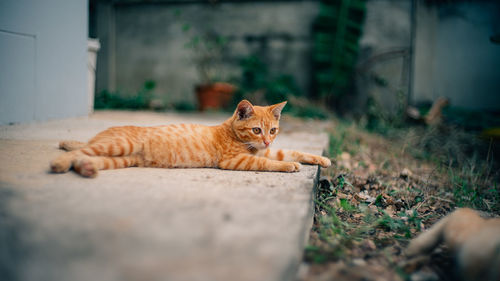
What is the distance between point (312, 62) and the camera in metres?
7.50

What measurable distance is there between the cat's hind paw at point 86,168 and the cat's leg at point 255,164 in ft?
2.95

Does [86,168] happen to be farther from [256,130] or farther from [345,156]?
[345,156]

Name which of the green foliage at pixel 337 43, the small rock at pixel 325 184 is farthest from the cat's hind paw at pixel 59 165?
the green foliage at pixel 337 43

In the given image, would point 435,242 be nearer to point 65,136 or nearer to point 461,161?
point 461,161

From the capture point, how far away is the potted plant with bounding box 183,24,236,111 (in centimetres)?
708

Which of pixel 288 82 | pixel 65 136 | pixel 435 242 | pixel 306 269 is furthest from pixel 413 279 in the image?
pixel 288 82

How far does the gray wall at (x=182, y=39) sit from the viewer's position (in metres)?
7.55

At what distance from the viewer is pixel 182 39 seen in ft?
26.4

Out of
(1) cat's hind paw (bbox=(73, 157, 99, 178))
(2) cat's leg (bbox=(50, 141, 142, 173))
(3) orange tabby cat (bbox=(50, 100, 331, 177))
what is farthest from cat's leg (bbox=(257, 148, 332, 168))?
(1) cat's hind paw (bbox=(73, 157, 99, 178))

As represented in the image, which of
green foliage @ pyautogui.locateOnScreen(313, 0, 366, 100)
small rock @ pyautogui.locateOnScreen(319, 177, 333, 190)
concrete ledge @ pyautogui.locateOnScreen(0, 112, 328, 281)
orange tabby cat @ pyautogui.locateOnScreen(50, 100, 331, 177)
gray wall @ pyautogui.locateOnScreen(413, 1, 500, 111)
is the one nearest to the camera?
concrete ledge @ pyautogui.locateOnScreen(0, 112, 328, 281)

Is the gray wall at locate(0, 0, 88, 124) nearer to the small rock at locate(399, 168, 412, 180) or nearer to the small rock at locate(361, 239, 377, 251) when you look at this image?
the small rock at locate(361, 239, 377, 251)

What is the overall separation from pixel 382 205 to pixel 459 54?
5640mm

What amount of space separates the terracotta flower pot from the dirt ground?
3.07 metres

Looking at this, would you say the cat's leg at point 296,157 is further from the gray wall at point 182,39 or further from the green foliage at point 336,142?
the gray wall at point 182,39
